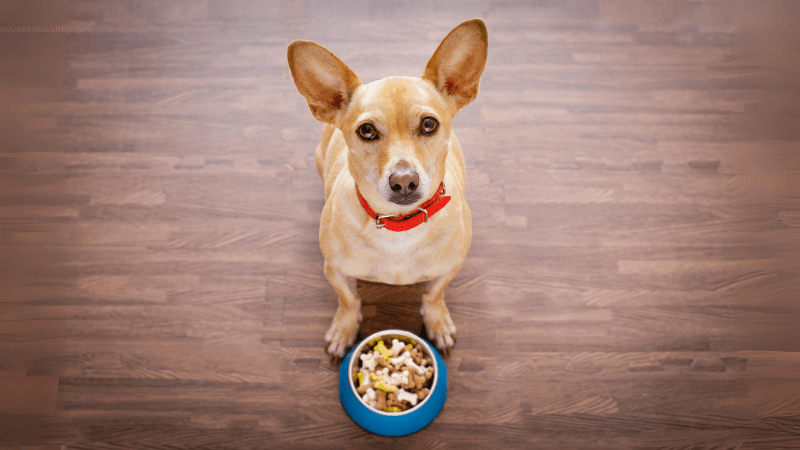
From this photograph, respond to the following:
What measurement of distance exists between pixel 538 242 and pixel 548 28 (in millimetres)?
1724

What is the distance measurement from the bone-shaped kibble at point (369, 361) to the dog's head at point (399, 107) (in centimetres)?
98

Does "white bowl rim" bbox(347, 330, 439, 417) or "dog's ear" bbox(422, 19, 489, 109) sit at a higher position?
"dog's ear" bbox(422, 19, 489, 109)

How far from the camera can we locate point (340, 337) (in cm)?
261

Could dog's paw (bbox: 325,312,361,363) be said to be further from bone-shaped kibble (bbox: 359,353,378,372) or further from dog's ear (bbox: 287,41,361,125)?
dog's ear (bbox: 287,41,361,125)

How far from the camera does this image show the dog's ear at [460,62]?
61.5 inches

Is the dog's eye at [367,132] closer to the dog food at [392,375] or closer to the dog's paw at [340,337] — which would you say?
the dog food at [392,375]

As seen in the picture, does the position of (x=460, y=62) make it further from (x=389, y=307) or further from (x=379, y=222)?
(x=389, y=307)

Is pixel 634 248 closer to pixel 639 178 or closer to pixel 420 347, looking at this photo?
pixel 639 178

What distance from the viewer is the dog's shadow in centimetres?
272

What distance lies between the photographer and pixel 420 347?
7.79 ft

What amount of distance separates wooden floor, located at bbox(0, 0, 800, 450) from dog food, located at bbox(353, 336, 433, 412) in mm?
359

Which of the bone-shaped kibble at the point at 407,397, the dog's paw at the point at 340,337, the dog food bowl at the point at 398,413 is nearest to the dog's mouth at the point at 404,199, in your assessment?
the dog food bowl at the point at 398,413

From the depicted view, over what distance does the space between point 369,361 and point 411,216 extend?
0.89 metres

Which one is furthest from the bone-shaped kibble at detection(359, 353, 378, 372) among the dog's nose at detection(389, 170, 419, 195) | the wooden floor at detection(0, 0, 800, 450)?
the dog's nose at detection(389, 170, 419, 195)
